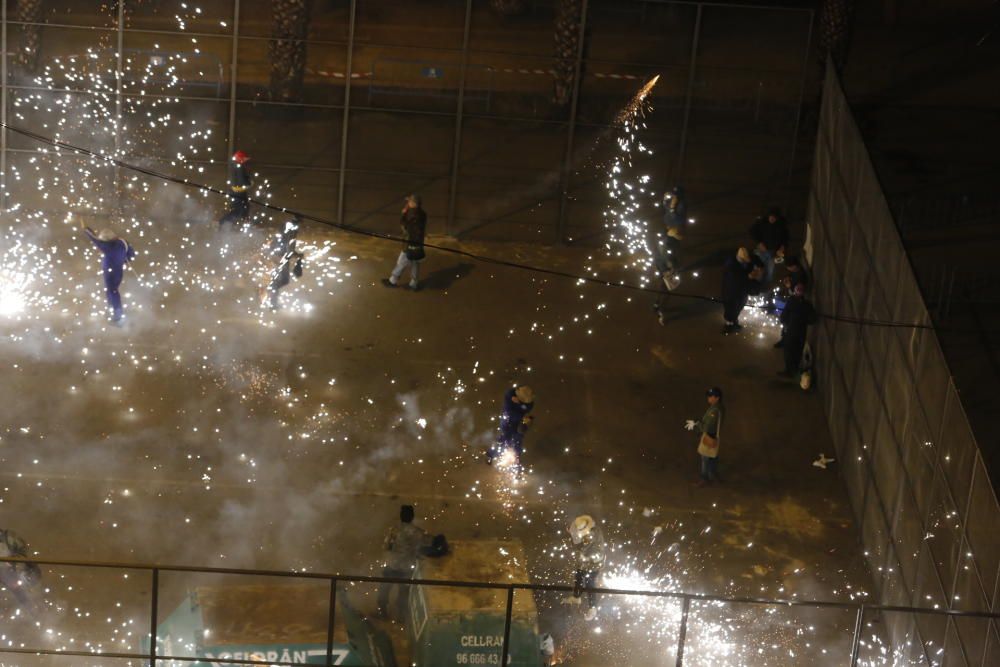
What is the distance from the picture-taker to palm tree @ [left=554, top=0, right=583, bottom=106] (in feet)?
70.0

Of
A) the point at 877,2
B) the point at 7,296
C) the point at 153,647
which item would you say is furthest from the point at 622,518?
the point at 877,2

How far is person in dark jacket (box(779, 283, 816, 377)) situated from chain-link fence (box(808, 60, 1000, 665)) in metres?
0.25

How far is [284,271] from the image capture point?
18.2 meters

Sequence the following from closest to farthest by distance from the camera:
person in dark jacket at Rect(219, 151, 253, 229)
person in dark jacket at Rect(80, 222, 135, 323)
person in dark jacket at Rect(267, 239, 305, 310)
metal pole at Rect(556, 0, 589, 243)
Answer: person in dark jacket at Rect(80, 222, 135, 323), person in dark jacket at Rect(267, 239, 305, 310), person in dark jacket at Rect(219, 151, 253, 229), metal pole at Rect(556, 0, 589, 243)

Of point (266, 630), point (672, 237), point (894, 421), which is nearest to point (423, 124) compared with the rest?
point (672, 237)

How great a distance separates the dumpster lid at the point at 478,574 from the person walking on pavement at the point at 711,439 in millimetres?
2687

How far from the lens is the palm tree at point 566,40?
70.0ft

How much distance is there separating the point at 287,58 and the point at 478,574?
10699 mm

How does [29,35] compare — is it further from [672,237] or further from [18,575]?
[18,575]

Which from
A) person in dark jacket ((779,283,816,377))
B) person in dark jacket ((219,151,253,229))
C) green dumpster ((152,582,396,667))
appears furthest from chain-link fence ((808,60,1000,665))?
person in dark jacket ((219,151,253,229))

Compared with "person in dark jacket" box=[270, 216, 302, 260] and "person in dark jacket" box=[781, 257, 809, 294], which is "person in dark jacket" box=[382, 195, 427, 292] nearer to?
"person in dark jacket" box=[270, 216, 302, 260]

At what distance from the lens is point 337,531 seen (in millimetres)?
14656

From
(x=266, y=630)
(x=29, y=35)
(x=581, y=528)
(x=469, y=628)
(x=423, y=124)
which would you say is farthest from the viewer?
(x=423, y=124)

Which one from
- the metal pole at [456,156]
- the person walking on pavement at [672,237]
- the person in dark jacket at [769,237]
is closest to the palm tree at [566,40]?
the metal pole at [456,156]
